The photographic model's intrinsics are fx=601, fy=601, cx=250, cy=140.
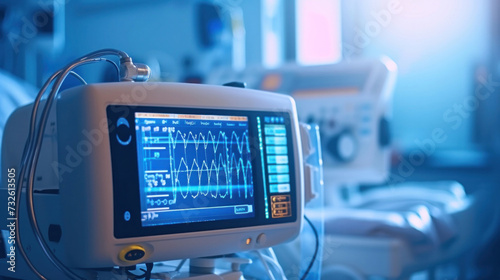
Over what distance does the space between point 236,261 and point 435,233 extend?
0.99 metres

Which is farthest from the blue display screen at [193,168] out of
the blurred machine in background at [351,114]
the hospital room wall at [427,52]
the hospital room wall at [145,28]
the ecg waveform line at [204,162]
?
the hospital room wall at [427,52]

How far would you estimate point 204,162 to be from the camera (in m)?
0.89

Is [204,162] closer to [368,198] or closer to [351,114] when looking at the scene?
[351,114]

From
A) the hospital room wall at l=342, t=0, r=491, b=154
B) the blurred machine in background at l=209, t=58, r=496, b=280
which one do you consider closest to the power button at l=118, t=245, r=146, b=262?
the blurred machine in background at l=209, t=58, r=496, b=280

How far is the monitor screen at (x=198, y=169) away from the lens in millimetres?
798

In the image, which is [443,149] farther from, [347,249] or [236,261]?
[236,261]

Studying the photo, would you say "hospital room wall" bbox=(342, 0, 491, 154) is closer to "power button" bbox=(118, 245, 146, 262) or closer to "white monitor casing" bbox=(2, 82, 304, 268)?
"white monitor casing" bbox=(2, 82, 304, 268)

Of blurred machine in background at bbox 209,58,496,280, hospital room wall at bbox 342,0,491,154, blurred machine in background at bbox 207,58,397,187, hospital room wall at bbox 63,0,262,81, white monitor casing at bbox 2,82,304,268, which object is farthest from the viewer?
hospital room wall at bbox 63,0,262,81

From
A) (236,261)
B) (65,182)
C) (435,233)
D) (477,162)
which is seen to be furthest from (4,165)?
(477,162)

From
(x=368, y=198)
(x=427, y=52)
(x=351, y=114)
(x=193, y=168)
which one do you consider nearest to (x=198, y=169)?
(x=193, y=168)

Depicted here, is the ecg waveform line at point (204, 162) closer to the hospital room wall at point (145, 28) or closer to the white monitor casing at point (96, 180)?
the white monitor casing at point (96, 180)

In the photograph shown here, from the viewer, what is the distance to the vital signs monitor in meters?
0.78

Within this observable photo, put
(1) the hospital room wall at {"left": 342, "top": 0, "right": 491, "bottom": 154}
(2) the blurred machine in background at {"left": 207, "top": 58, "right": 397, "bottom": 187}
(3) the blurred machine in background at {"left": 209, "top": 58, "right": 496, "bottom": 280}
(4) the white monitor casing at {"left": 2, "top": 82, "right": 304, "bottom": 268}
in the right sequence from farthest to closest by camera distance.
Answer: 1. (1) the hospital room wall at {"left": 342, "top": 0, "right": 491, "bottom": 154}
2. (2) the blurred machine in background at {"left": 207, "top": 58, "right": 397, "bottom": 187}
3. (3) the blurred machine in background at {"left": 209, "top": 58, "right": 496, "bottom": 280}
4. (4) the white monitor casing at {"left": 2, "top": 82, "right": 304, "bottom": 268}

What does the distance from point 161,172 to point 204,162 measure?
79mm
